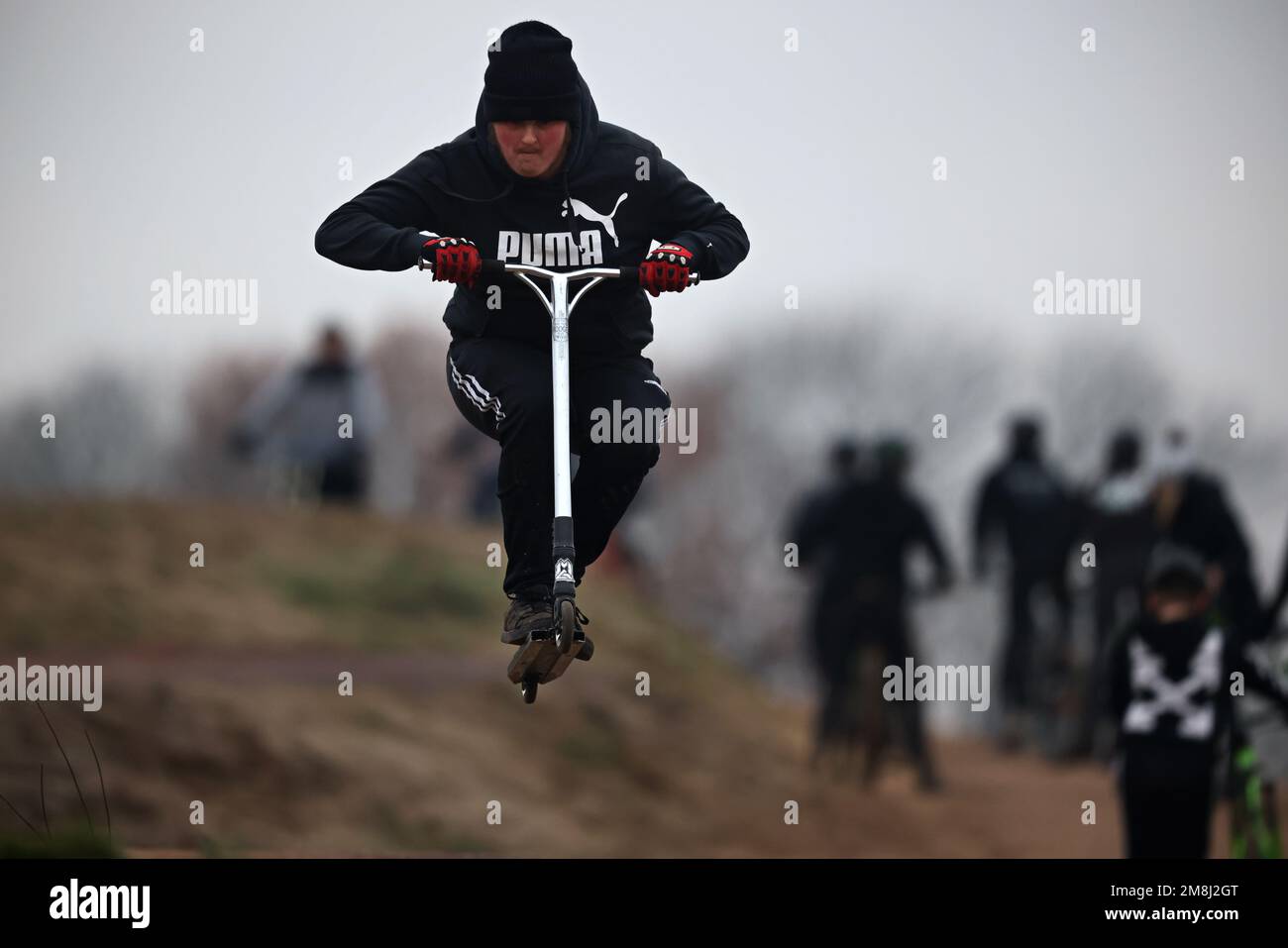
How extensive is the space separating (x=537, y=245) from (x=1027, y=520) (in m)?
14.5

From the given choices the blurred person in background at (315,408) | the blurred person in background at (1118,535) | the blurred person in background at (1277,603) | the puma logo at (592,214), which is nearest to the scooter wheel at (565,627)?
the puma logo at (592,214)

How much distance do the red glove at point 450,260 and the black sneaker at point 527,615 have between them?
1288 mm

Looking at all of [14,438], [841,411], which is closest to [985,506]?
[841,411]

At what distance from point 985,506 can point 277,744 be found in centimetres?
736

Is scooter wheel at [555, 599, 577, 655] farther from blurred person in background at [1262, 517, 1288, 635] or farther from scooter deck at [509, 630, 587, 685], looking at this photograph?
blurred person in background at [1262, 517, 1288, 635]

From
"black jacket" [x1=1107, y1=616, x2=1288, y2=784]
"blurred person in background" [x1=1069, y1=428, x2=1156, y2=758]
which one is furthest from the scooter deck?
"blurred person in background" [x1=1069, y1=428, x2=1156, y2=758]

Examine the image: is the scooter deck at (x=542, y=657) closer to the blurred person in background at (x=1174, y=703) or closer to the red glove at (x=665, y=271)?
the red glove at (x=665, y=271)

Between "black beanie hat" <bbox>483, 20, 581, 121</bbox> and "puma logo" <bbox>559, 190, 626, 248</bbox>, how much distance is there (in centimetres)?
35

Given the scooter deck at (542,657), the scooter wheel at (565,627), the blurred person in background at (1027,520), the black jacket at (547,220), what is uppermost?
the black jacket at (547,220)

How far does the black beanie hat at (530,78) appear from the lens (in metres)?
8.81

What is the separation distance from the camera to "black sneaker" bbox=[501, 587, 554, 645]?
29.6 ft

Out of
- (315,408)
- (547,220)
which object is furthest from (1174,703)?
(315,408)

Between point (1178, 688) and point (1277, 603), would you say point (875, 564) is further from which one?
point (1178, 688)

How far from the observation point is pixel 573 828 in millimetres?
24734
